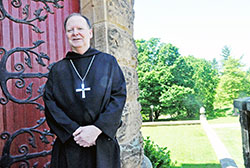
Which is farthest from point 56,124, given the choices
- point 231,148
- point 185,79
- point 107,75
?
point 185,79

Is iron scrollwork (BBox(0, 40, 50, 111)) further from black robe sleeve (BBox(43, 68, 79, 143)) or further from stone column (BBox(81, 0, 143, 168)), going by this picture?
black robe sleeve (BBox(43, 68, 79, 143))

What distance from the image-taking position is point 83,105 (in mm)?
1396

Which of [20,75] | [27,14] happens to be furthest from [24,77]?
[27,14]

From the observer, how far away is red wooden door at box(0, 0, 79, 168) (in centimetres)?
201

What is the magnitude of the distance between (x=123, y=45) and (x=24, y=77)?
1.04m

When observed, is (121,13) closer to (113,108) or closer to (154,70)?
(113,108)

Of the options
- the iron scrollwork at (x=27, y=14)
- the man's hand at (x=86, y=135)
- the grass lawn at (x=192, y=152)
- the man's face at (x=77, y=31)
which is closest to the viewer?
the man's hand at (x=86, y=135)

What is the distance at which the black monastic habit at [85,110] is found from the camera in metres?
1.36

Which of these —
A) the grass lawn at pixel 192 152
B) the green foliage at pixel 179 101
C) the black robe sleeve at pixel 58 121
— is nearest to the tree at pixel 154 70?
the green foliage at pixel 179 101

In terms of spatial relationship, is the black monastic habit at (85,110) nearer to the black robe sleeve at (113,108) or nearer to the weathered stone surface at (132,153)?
the black robe sleeve at (113,108)

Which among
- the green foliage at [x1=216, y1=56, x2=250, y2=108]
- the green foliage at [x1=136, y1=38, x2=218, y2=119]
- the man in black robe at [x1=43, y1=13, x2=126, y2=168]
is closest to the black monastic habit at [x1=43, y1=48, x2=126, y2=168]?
the man in black robe at [x1=43, y1=13, x2=126, y2=168]

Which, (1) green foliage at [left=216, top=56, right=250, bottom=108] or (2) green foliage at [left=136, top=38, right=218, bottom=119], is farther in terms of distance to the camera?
(1) green foliage at [left=216, top=56, right=250, bottom=108]

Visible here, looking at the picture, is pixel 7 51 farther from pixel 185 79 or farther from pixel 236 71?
pixel 236 71

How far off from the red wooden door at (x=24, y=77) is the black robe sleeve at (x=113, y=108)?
1.03m
